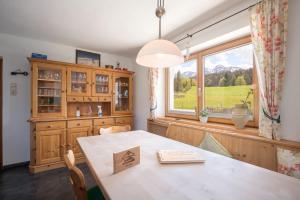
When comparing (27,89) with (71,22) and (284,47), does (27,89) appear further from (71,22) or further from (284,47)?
(284,47)

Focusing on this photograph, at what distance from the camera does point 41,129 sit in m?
2.56

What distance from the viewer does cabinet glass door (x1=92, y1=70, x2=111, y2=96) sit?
3223mm

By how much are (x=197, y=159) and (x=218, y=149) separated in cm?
64

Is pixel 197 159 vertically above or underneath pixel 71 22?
underneath

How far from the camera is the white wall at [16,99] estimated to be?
8.78 ft

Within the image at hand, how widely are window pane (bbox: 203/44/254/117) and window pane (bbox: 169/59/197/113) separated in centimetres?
24

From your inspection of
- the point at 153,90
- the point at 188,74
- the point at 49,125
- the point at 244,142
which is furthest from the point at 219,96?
A: the point at 49,125

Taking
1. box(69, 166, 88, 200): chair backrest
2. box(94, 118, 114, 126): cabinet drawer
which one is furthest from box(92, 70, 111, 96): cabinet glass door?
box(69, 166, 88, 200): chair backrest

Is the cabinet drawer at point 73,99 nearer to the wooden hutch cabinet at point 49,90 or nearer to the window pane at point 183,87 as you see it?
the wooden hutch cabinet at point 49,90

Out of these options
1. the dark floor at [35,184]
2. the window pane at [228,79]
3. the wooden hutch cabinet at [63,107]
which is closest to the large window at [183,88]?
the window pane at [228,79]

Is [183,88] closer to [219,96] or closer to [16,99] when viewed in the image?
[219,96]

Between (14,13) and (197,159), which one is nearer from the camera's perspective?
(197,159)

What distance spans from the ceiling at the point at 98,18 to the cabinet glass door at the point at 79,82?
57 centimetres

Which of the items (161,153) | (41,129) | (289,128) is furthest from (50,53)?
(289,128)
